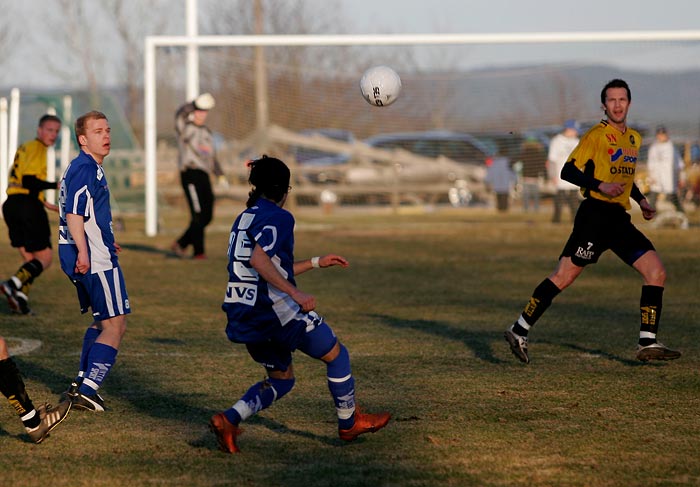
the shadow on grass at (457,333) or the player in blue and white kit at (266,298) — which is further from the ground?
the player in blue and white kit at (266,298)

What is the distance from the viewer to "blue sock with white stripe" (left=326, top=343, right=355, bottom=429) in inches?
230

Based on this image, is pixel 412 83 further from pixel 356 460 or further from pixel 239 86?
pixel 356 460

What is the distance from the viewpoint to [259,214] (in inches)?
223

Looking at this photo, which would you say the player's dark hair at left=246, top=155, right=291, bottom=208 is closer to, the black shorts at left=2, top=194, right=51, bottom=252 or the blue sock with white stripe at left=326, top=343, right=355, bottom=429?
the blue sock with white stripe at left=326, top=343, right=355, bottom=429

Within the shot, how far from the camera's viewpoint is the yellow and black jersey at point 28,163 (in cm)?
1097

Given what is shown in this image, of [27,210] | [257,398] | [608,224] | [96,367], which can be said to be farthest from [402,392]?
[27,210]

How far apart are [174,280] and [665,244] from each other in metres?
9.12

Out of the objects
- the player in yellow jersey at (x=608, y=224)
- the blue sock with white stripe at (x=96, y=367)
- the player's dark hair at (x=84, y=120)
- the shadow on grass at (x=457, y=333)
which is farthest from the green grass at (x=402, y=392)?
the player's dark hair at (x=84, y=120)

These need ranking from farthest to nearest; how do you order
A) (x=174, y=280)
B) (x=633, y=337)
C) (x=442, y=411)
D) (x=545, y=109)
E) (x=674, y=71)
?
(x=545, y=109)
(x=674, y=71)
(x=174, y=280)
(x=633, y=337)
(x=442, y=411)

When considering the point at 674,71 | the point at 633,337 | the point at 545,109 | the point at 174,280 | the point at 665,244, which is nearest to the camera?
the point at 633,337

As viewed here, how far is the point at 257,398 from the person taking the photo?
19.1ft

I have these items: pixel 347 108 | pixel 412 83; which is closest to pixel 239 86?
pixel 347 108

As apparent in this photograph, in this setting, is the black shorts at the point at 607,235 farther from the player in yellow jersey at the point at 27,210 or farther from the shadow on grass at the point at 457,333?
the player in yellow jersey at the point at 27,210

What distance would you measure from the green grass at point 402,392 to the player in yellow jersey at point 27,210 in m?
0.42
